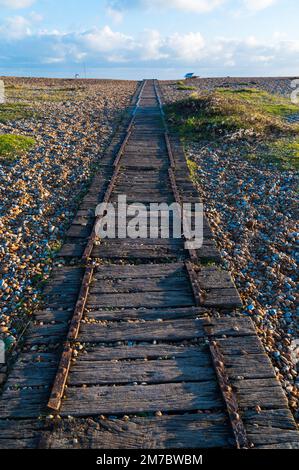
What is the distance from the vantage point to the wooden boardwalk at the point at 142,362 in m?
4.04

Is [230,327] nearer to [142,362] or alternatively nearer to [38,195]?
[142,362]

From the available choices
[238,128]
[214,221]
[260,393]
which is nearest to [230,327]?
[260,393]

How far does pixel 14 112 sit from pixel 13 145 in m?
7.55

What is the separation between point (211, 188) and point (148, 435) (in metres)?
7.77

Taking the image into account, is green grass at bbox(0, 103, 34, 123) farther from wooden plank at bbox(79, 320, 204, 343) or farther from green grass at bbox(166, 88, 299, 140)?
wooden plank at bbox(79, 320, 204, 343)

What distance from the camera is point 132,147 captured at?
47.8 feet

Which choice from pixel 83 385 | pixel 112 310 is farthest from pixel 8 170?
pixel 83 385

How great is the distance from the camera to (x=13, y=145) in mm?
13102

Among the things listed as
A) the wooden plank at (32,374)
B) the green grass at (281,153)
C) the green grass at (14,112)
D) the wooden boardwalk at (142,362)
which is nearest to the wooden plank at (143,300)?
the wooden boardwalk at (142,362)

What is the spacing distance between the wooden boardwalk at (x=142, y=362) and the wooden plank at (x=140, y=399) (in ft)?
0.04

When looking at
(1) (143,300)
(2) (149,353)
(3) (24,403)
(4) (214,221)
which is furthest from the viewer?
(4) (214,221)

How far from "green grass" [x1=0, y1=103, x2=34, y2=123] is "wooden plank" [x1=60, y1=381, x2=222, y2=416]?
15.8m
